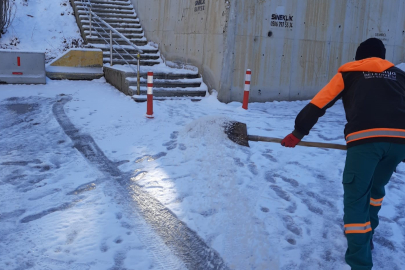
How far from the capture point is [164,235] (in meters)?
3.71

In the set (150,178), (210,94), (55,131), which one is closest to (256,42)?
(210,94)

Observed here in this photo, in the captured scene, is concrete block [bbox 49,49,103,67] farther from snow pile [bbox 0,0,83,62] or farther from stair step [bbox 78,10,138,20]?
stair step [bbox 78,10,138,20]

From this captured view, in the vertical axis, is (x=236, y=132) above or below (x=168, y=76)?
below

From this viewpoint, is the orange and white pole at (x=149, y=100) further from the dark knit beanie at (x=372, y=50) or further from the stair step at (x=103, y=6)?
the stair step at (x=103, y=6)

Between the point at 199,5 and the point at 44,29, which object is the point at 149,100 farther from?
the point at 44,29

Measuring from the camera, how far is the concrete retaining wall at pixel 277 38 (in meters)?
10.1

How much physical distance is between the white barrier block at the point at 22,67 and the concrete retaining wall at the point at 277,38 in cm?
386

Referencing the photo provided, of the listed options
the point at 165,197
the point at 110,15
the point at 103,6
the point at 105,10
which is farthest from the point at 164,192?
the point at 103,6

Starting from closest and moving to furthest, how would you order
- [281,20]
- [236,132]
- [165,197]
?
[165,197], [236,132], [281,20]

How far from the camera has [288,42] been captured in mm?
10633

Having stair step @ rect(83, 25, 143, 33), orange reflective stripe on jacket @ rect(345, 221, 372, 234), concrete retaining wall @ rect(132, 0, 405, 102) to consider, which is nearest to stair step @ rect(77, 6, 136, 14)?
stair step @ rect(83, 25, 143, 33)

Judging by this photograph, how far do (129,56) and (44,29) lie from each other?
467 cm

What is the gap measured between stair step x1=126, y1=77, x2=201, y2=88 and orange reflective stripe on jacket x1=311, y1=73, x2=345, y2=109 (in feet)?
24.9

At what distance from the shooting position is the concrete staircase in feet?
34.5
